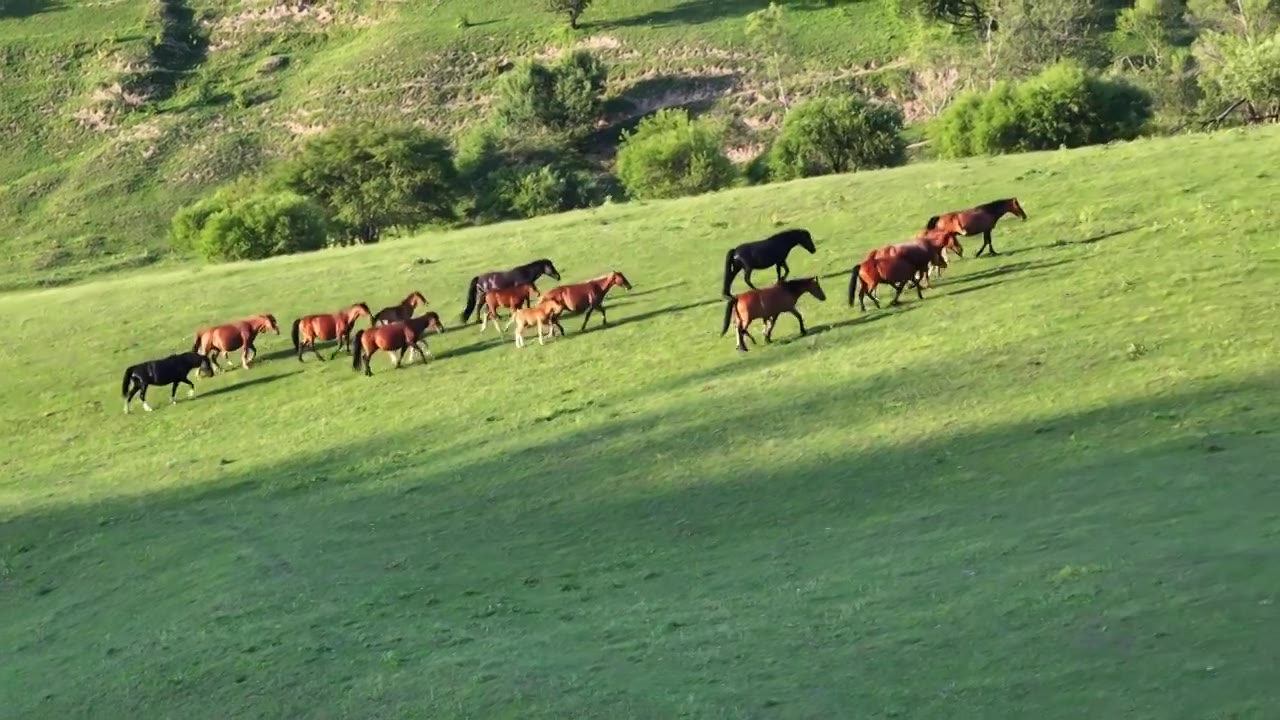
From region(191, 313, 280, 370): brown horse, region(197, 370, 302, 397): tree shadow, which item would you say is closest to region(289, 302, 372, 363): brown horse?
region(197, 370, 302, 397): tree shadow

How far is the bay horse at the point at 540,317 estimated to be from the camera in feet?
88.1

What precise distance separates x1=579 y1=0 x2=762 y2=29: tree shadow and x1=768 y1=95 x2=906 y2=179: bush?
2245 inches

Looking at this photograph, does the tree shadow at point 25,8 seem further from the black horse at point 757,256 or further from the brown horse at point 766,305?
the brown horse at point 766,305

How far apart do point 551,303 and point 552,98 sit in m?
79.9

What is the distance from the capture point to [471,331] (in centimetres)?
2933

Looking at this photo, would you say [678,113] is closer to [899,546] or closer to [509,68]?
[509,68]

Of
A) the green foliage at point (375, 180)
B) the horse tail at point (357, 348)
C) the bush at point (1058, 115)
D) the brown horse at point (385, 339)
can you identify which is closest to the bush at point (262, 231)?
the green foliage at point (375, 180)

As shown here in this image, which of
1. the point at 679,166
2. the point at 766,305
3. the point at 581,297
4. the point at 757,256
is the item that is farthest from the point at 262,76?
the point at 766,305

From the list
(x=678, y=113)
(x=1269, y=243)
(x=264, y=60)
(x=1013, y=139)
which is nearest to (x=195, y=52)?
(x=264, y=60)

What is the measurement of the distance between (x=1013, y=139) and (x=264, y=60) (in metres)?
91.4

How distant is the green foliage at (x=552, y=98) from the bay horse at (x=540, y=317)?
75.6 m

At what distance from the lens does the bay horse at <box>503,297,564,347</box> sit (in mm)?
26859

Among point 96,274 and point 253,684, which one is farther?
point 96,274

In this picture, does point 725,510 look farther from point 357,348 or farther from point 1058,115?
point 1058,115
